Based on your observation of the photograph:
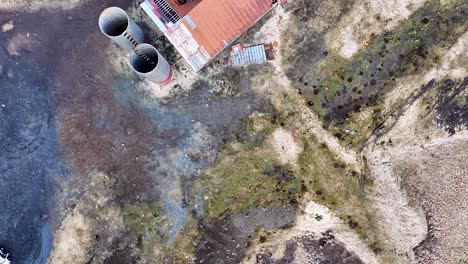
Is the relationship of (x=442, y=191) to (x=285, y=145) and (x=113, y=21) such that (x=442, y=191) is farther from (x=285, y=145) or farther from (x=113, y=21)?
(x=113, y=21)

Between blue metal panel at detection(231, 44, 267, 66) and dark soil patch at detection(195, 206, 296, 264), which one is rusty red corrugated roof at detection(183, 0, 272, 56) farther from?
dark soil patch at detection(195, 206, 296, 264)

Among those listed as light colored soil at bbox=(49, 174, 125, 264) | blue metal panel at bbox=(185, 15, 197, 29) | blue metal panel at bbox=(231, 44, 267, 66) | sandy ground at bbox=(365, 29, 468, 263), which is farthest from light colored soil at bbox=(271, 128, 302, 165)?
light colored soil at bbox=(49, 174, 125, 264)

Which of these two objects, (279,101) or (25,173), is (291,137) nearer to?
(279,101)

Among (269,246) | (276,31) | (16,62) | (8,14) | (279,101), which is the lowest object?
(269,246)

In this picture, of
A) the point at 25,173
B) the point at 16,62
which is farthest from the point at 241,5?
the point at 25,173

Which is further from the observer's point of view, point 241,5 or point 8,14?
point 8,14

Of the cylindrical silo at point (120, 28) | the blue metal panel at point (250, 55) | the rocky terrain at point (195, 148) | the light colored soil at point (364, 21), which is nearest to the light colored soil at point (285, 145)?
the rocky terrain at point (195, 148)

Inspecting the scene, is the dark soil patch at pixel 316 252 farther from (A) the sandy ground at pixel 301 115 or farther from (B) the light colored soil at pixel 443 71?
(B) the light colored soil at pixel 443 71
